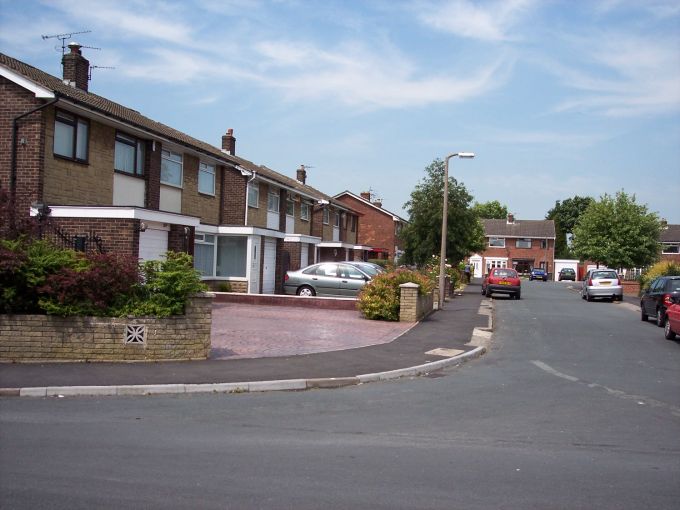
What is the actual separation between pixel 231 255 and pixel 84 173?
30.1ft

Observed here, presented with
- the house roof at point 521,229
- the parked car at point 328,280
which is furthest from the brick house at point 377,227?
the parked car at point 328,280

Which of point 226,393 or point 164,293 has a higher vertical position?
point 164,293

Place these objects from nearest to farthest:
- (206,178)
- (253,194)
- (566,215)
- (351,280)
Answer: (351,280), (206,178), (253,194), (566,215)

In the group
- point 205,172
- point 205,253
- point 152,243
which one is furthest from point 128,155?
point 205,253

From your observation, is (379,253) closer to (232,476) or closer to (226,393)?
(226,393)

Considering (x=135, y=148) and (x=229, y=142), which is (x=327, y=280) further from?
(x=229, y=142)

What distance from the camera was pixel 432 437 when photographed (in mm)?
6941

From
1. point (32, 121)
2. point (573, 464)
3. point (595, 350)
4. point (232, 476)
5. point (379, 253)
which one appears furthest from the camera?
point (379, 253)

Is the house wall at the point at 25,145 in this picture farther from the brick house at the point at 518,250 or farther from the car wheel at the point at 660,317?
the brick house at the point at 518,250

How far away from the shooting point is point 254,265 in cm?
2661

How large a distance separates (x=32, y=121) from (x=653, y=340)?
1656cm

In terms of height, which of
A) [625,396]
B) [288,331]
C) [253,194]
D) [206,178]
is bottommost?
[625,396]

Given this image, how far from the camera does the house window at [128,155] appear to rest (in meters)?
19.6

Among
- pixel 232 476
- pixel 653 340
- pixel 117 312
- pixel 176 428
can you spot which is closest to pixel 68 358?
pixel 117 312
